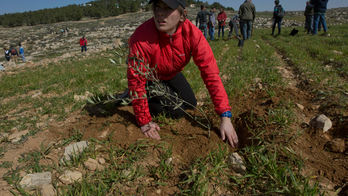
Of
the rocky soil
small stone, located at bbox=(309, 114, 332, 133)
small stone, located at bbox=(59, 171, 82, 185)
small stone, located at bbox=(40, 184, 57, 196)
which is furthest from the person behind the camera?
the rocky soil

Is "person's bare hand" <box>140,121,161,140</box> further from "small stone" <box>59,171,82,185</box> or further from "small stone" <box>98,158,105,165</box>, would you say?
"small stone" <box>59,171,82,185</box>

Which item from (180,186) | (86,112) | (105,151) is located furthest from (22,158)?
(180,186)

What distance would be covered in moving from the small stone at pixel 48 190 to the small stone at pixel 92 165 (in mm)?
306

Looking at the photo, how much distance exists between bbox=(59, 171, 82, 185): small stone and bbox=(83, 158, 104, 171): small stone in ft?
0.33

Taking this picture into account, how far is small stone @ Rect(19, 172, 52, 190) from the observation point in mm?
1545

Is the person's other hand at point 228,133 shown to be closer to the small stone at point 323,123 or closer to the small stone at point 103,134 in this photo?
the small stone at point 323,123

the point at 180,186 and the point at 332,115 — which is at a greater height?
the point at 332,115

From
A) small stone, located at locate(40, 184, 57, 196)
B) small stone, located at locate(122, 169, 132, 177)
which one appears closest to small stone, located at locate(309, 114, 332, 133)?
small stone, located at locate(122, 169, 132, 177)

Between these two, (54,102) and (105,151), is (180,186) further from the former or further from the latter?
(54,102)

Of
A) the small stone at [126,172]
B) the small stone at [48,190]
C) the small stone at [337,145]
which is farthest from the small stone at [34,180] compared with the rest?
the small stone at [337,145]

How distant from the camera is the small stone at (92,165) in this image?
70.8 inches

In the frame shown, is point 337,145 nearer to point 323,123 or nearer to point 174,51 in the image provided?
point 323,123

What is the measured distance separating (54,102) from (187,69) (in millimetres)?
3215

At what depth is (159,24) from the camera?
75.9 inches
